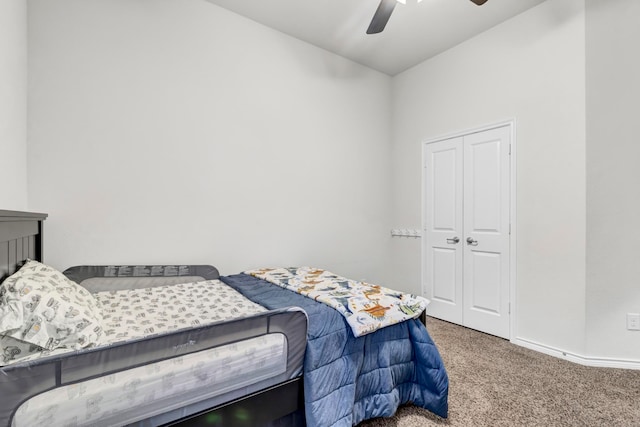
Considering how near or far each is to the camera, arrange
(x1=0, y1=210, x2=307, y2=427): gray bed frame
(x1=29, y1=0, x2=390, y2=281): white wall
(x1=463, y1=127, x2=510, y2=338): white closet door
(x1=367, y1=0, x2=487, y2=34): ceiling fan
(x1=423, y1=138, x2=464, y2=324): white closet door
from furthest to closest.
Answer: (x1=423, y1=138, x2=464, y2=324): white closet door, (x1=463, y1=127, x2=510, y2=338): white closet door, (x1=29, y1=0, x2=390, y2=281): white wall, (x1=367, y1=0, x2=487, y2=34): ceiling fan, (x1=0, y1=210, x2=307, y2=427): gray bed frame

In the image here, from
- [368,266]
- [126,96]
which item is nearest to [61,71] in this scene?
[126,96]

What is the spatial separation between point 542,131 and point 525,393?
6.48 feet

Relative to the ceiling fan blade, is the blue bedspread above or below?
below

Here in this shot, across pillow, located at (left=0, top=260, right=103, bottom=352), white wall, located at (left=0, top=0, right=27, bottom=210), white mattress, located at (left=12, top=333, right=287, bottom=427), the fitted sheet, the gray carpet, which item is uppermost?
white wall, located at (left=0, top=0, right=27, bottom=210)

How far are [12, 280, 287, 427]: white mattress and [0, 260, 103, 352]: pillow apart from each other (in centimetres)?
6

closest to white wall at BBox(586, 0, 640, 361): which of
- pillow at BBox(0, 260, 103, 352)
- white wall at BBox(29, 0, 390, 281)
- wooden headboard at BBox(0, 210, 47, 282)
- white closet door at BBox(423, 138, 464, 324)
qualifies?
white closet door at BBox(423, 138, 464, 324)

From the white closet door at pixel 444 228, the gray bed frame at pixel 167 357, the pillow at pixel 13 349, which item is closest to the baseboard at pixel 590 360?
the white closet door at pixel 444 228

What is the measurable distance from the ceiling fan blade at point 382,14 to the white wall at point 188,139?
1153 millimetres

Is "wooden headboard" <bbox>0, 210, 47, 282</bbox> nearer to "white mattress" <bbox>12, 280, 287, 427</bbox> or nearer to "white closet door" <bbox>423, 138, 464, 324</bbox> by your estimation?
"white mattress" <bbox>12, 280, 287, 427</bbox>

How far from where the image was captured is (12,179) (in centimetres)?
163

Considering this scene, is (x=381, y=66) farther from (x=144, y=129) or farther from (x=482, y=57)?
(x=144, y=129)

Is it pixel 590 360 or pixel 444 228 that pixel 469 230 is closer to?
pixel 444 228

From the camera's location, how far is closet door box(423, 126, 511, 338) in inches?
106

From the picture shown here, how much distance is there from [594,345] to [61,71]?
4236mm
